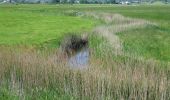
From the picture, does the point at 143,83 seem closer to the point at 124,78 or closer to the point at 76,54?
the point at 124,78

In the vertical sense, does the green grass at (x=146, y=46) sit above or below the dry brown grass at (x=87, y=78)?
below

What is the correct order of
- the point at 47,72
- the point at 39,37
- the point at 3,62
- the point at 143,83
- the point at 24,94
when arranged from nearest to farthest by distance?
the point at 143,83 → the point at 24,94 → the point at 47,72 → the point at 3,62 → the point at 39,37

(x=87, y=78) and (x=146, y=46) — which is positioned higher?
(x=87, y=78)

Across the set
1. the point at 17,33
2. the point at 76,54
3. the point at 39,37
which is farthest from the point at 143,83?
the point at 17,33

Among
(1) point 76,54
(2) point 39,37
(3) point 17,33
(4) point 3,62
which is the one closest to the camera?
(4) point 3,62

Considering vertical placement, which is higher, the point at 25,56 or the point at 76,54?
the point at 25,56

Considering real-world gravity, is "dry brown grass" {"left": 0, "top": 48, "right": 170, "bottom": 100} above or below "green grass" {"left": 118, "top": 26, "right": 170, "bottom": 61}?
above

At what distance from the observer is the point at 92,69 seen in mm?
16281

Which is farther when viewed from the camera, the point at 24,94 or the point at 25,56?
the point at 25,56

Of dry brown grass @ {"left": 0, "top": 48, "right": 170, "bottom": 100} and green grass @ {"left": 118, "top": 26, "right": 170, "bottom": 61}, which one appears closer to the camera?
dry brown grass @ {"left": 0, "top": 48, "right": 170, "bottom": 100}

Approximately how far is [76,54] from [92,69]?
475 inches

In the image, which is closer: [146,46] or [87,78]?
[87,78]

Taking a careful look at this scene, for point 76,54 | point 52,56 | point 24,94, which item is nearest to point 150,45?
point 76,54

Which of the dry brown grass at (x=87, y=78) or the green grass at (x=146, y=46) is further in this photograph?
the green grass at (x=146, y=46)
